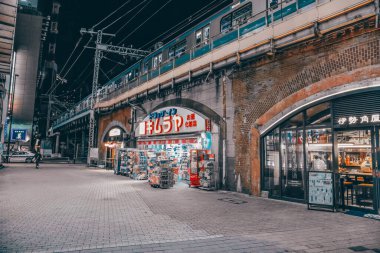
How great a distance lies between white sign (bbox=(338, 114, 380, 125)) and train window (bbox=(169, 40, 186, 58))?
37.6ft

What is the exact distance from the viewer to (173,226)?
21.5 feet

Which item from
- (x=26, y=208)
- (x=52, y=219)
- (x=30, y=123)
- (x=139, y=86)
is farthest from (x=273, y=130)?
(x=30, y=123)

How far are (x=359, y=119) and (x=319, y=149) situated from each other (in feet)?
6.01

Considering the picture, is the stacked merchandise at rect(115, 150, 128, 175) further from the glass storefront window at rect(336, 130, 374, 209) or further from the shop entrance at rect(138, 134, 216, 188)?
the glass storefront window at rect(336, 130, 374, 209)

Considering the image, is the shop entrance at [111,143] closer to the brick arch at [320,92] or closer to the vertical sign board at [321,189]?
the brick arch at [320,92]

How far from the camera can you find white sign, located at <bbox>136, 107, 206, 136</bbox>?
1570 centimetres

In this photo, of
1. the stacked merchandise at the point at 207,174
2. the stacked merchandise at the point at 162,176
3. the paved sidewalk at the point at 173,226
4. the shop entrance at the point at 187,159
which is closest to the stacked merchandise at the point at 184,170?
the shop entrance at the point at 187,159

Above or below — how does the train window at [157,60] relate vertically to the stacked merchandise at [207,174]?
above

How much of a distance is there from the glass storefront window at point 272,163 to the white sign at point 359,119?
8.92 ft

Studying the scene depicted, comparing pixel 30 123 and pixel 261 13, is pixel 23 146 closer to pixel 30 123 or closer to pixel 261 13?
pixel 30 123

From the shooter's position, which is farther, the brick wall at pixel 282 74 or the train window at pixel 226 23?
the train window at pixel 226 23

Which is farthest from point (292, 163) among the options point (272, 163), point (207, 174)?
point (207, 174)

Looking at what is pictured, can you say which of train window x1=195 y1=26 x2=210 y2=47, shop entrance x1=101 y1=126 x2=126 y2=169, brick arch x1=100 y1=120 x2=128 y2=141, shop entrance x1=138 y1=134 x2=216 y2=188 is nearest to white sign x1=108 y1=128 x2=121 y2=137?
shop entrance x1=101 y1=126 x2=126 y2=169

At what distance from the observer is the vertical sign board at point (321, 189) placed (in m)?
8.38
